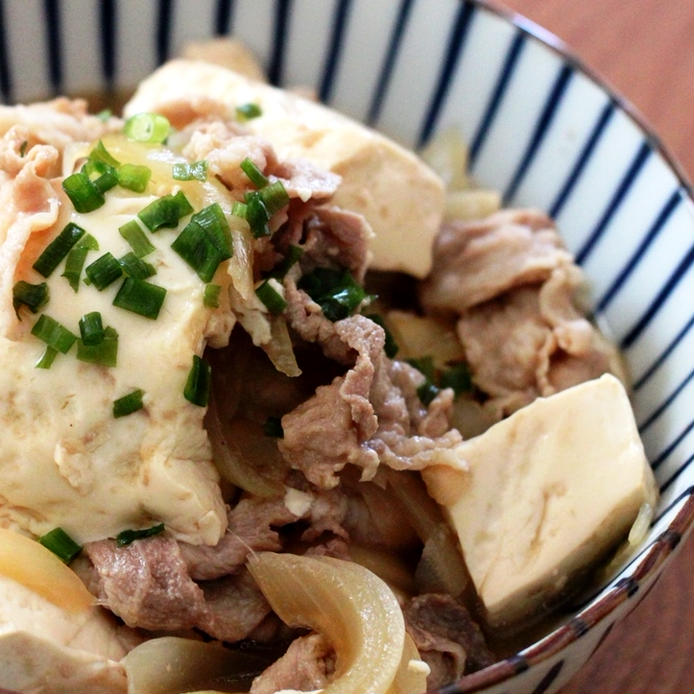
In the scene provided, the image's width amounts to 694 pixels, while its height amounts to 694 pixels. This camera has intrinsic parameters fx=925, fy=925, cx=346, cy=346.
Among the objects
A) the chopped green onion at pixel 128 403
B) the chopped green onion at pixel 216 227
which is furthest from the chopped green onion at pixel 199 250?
the chopped green onion at pixel 128 403

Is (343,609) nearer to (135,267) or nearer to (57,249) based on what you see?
(135,267)

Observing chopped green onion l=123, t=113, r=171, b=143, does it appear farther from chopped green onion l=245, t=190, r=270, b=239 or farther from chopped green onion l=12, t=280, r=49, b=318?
chopped green onion l=12, t=280, r=49, b=318

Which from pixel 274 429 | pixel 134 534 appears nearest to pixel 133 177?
pixel 274 429

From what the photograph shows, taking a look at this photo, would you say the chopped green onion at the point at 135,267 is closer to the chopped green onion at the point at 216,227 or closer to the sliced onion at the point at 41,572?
the chopped green onion at the point at 216,227

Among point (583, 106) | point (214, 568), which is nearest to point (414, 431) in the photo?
point (214, 568)

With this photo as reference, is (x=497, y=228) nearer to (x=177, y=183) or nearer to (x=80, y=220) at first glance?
(x=177, y=183)

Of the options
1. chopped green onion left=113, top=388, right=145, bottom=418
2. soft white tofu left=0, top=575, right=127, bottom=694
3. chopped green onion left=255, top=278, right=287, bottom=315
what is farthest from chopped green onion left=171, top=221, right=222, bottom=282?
soft white tofu left=0, top=575, right=127, bottom=694

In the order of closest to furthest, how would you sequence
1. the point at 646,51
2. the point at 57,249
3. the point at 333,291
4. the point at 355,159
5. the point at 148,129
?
1. the point at 57,249
2. the point at 333,291
3. the point at 148,129
4. the point at 355,159
5. the point at 646,51
